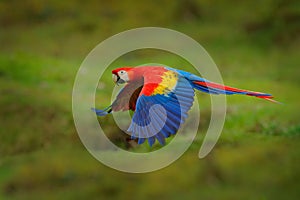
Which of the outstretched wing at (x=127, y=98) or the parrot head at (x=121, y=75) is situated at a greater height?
the parrot head at (x=121, y=75)

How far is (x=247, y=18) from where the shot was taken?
355 inches

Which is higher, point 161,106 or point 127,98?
point 127,98

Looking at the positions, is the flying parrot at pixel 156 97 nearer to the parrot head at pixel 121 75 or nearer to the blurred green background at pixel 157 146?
the parrot head at pixel 121 75

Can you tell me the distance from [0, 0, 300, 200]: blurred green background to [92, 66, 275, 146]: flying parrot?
0.92 meters

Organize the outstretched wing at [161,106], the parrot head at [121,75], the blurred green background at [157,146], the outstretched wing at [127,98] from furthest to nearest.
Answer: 1. the blurred green background at [157,146]
2. the outstretched wing at [127,98]
3. the parrot head at [121,75]
4. the outstretched wing at [161,106]

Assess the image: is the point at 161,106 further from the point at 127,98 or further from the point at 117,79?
the point at 127,98

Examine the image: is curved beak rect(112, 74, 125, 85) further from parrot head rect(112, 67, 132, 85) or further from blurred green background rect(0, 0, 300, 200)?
blurred green background rect(0, 0, 300, 200)

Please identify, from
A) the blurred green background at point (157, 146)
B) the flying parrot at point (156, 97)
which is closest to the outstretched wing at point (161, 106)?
the flying parrot at point (156, 97)

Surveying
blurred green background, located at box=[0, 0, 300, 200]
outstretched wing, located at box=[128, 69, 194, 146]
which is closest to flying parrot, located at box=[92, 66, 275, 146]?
outstretched wing, located at box=[128, 69, 194, 146]

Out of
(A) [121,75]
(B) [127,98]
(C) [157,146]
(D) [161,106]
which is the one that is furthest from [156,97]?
(C) [157,146]

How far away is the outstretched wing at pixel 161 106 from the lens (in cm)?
389

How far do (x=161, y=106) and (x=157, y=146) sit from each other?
61.4 inches

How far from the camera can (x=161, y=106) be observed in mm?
4078

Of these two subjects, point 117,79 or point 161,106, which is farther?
point 117,79
